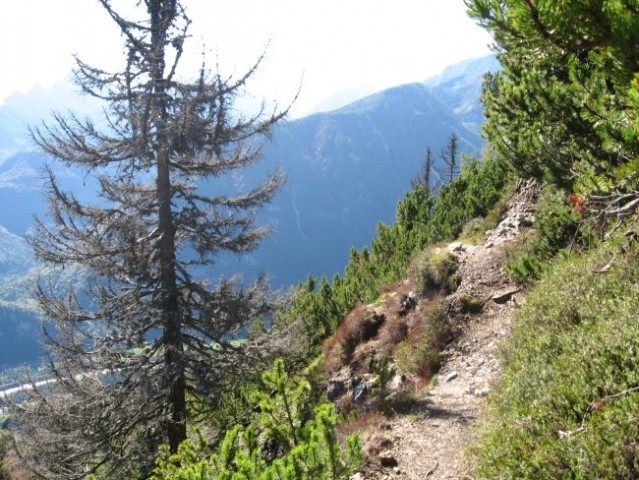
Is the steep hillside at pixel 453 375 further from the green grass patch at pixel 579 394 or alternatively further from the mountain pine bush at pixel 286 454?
the mountain pine bush at pixel 286 454

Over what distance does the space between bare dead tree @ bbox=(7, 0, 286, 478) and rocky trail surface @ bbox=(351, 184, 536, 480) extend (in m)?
4.98

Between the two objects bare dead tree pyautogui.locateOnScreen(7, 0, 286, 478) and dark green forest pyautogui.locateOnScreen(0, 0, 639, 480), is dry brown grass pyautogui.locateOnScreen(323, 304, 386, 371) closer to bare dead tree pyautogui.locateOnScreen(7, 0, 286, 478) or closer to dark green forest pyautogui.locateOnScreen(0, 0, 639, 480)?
dark green forest pyautogui.locateOnScreen(0, 0, 639, 480)

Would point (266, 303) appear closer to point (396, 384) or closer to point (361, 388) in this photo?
point (361, 388)

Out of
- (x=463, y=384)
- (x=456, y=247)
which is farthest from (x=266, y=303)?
(x=456, y=247)

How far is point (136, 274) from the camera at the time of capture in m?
11.6

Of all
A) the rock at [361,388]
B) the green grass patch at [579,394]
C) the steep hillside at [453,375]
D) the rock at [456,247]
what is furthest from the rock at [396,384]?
the rock at [456,247]

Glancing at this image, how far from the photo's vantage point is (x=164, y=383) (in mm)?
10477

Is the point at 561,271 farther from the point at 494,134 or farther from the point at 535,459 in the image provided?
the point at 535,459

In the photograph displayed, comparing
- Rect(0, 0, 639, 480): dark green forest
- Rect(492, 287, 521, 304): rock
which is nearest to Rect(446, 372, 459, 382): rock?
Rect(0, 0, 639, 480): dark green forest

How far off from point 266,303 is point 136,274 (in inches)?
138

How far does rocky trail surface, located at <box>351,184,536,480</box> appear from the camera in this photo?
6.07m

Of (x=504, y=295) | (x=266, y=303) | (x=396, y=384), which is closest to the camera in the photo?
(x=396, y=384)

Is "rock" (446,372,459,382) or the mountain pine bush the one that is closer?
the mountain pine bush

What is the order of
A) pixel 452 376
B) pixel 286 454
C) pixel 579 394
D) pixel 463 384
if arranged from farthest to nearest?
pixel 452 376 < pixel 463 384 < pixel 286 454 < pixel 579 394
